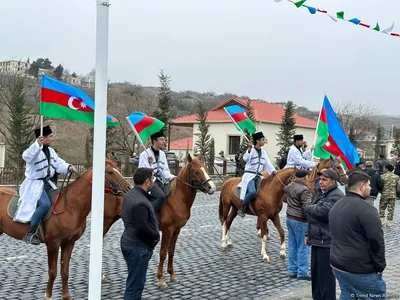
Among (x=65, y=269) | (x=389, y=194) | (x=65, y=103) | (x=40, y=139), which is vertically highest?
(x=65, y=103)

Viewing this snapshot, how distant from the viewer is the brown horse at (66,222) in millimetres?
7074

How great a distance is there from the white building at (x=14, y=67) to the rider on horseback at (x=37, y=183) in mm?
25915

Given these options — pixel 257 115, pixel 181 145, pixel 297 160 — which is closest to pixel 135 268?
pixel 297 160

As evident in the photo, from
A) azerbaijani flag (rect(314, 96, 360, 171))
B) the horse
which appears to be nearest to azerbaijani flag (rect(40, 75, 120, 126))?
azerbaijani flag (rect(314, 96, 360, 171))

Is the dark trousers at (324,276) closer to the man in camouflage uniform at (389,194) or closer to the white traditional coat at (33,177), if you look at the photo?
the white traditional coat at (33,177)

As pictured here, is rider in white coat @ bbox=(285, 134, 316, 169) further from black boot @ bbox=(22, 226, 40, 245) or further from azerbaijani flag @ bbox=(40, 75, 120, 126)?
azerbaijani flag @ bbox=(40, 75, 120, 126)

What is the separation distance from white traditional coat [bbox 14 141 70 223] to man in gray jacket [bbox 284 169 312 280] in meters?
4.05

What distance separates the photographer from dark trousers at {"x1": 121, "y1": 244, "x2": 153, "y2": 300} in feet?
19.3

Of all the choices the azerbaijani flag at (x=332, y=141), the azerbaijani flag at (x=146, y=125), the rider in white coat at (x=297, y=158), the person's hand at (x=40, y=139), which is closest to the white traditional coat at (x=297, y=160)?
the rider in white coat at (x=297, y=158)

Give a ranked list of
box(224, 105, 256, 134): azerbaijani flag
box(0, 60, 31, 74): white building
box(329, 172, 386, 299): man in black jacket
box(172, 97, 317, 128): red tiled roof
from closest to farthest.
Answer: box(329, 172, 386, 299): man in black jacket, box(224, 105, 256, 134): azerbaijani flag, box(0, 60, 31, 74): white building, box(172, 97, 317, 128): red tiled roof

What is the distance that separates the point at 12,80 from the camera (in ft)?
100

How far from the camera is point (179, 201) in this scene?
860 centimetres

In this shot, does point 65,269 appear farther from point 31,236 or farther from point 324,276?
point 324,276

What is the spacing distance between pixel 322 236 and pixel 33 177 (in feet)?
14.9
